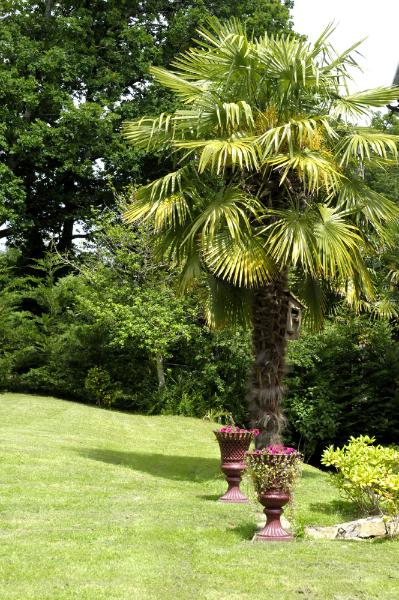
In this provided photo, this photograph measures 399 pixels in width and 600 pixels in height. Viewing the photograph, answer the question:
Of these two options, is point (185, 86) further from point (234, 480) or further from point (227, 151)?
point (234, 480)

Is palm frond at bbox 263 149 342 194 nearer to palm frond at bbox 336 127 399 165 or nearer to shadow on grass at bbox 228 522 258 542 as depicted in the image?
palm frond at bbox 336 127 399 165

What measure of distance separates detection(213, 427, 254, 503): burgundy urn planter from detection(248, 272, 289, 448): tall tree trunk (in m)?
1.05

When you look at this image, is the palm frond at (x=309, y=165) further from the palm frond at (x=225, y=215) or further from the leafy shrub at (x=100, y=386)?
the leafy shrub at (x=100, y=386)

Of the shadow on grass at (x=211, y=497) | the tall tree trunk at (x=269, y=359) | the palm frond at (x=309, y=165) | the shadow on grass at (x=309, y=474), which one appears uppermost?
the palm frond at (x=309, y=165)

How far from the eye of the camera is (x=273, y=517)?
24.6ft

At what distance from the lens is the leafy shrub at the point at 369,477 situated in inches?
315

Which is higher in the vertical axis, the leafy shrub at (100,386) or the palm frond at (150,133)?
the palm frond at (150,133)

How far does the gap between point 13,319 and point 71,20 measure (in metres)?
9.77

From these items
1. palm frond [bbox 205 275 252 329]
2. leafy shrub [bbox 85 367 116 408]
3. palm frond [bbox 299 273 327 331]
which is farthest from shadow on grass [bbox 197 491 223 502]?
leafy shrub [bbox 85 367 116 408]

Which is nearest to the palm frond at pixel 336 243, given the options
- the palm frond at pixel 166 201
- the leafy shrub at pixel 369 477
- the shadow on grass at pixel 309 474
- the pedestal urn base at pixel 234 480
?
the palm frond at pixel 166 201

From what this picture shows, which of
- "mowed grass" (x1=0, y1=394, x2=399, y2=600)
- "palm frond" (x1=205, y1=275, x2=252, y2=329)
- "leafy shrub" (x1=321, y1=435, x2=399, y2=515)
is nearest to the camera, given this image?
"mowed grass" (x1=0, y1=394, x2=399, y2=600)

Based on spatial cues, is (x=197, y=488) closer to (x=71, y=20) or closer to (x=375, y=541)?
(x=375, y=541)

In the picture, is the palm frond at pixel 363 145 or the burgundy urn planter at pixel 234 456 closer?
the burgundy urn planter at pixel 234 456

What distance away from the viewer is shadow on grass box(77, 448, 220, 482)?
39.9 ft
